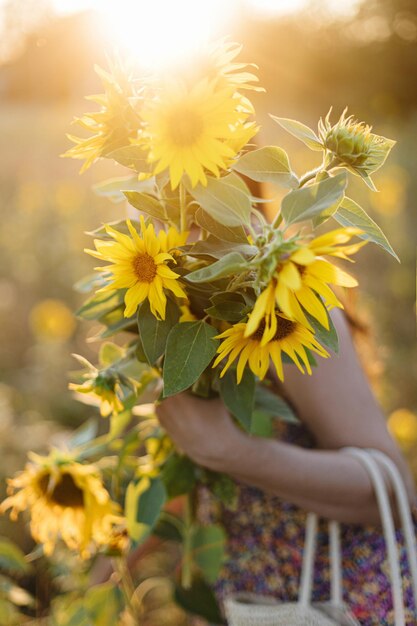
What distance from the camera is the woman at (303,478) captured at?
2.47 ft

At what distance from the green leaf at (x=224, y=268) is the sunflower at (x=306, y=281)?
24mm

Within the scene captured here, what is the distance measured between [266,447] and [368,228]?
37cm

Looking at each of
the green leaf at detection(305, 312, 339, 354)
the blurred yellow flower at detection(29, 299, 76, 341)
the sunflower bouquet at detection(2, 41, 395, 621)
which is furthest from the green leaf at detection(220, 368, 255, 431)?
the blurred yellow flower at detection(29, 299, 76, 341)

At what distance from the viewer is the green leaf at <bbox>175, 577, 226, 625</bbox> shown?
0.91 metres

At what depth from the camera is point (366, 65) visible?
864 cm

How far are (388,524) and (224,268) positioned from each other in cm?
48

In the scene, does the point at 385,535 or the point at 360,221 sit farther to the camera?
the point at 385,535

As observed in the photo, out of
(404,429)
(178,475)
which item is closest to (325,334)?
Answer: (178,475)

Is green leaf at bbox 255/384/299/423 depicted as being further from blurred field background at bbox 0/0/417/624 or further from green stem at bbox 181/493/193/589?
blurred field background at bbox 0/0/417/624

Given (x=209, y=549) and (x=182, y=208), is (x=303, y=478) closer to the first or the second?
(x=209, y=549)

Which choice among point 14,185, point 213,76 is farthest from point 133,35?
point 14,185

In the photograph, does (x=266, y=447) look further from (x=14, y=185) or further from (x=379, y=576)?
(x=14, y=185)

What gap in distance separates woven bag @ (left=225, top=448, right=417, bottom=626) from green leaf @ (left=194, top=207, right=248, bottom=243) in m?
0.43

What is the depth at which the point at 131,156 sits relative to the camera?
0.51m
